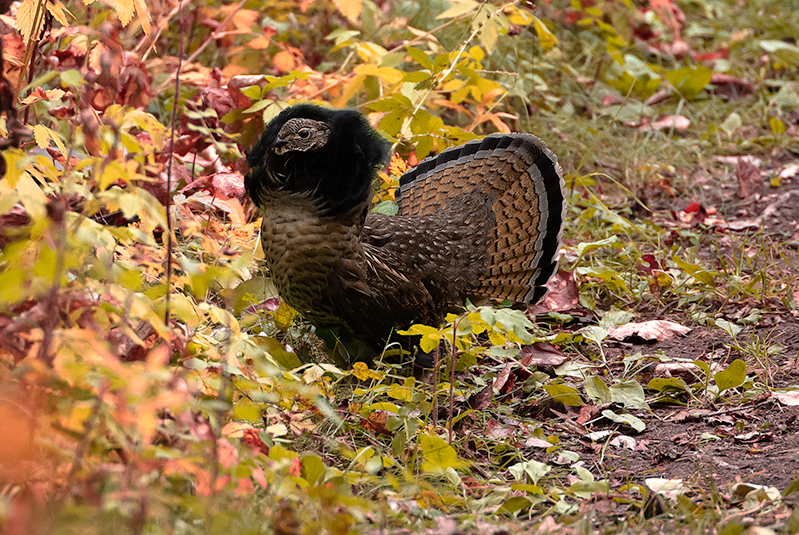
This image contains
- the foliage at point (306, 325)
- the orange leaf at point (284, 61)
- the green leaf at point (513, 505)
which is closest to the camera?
the foliage at point (306, 325)

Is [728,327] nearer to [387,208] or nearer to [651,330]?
[651,330]

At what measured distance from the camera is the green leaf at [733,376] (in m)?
3.11

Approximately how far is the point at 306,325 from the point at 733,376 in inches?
72.4

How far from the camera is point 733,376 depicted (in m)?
3.12

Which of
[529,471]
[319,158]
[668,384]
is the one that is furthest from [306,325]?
[668,384]

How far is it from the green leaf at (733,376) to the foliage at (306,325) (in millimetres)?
16

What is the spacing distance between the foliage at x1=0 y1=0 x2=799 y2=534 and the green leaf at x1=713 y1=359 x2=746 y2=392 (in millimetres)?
16

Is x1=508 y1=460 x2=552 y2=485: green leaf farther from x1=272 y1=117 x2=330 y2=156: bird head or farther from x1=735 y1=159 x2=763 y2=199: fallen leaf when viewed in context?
x1=735 y1=159 x2=763 y2=199: fallen leaf

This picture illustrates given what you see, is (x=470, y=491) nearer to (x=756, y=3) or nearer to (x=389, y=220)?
Result: (x=389, y=220)

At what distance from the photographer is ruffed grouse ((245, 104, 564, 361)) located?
120 inches

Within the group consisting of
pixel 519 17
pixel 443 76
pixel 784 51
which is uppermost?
pixel 519 17

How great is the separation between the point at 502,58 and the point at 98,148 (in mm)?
4268

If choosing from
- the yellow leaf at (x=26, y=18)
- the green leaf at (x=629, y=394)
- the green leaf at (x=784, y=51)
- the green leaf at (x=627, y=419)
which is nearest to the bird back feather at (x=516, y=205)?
the green leaf at (x=629, y=394)

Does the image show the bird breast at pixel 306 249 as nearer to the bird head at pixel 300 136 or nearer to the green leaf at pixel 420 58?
the bird head at pixel 300 136
